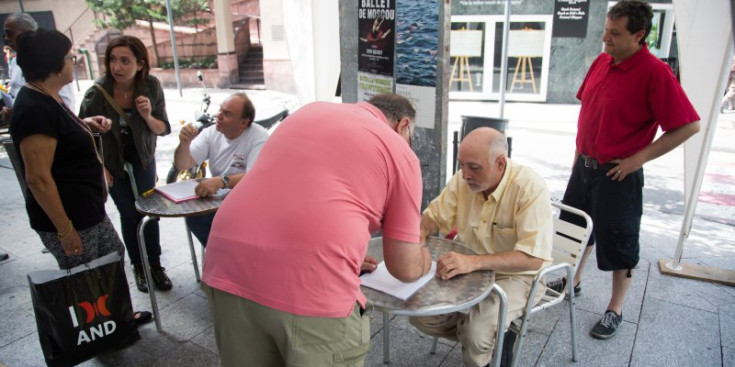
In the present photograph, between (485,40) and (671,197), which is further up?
(485,40)

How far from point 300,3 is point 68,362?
2.90 metres

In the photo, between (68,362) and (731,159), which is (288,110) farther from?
(731,159)

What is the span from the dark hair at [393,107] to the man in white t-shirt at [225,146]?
152 cm

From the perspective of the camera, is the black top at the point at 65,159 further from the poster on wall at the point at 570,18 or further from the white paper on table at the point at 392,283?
the poster on wall at the point at 570,18

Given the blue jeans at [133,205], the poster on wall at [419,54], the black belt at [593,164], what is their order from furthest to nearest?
the blue jeans at [133,205]
the poster on wall at [419,54]
the black belt at [593,164]

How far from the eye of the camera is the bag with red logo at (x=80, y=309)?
2377mm

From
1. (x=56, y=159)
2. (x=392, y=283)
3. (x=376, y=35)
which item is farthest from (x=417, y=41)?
(x=56, y=159)

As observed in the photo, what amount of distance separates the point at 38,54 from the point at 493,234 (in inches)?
89.5

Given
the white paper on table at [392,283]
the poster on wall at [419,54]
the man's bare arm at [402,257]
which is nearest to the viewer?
the man's bare arm at [402,257]

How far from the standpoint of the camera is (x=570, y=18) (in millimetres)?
10062

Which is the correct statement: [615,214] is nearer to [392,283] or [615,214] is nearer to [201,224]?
[392,283]

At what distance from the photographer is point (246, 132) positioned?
316cm

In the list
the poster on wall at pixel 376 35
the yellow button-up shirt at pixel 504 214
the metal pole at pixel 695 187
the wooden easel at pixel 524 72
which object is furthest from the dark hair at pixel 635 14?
the wooden easel at pixel 524 72

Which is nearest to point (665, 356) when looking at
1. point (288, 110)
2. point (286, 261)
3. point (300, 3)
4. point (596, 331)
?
point (596, 331)
